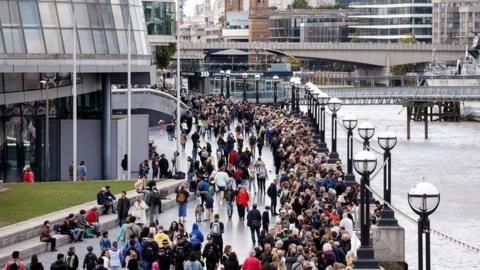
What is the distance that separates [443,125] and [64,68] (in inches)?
3410

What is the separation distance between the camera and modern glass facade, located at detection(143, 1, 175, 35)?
9100 centimetres

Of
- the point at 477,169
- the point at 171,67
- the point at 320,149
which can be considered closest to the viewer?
the point at 320,149

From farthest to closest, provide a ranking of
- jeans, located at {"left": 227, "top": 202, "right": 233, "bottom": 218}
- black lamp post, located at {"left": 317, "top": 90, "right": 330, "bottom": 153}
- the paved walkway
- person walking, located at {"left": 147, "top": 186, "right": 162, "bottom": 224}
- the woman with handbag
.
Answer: black lamp post, located at {"left": 317, "top": 90, "right": 330, "bottom": 153} → jeans, located at {"left": 227, "top": 202, "right": 233, "bottom": 218} → person walking, located at {"left": 147, "top": 186, "right": 162, "bottom": 224} → the paved walkway → the woman with handbag

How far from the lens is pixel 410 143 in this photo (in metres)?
108

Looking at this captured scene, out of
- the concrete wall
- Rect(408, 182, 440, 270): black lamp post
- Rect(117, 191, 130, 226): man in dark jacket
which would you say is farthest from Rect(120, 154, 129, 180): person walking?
Rect(408, 182, 440, 270): black lamp post

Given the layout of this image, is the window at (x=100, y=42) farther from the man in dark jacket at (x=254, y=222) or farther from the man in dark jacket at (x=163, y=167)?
the man in dark jacket at (x=254, y=222)

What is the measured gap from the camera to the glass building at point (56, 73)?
52.0m

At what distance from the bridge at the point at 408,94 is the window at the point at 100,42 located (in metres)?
71.2

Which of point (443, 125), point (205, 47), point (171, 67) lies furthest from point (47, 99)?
point (205, 47)

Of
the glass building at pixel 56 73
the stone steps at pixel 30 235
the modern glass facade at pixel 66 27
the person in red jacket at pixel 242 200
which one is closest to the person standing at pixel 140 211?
the stone steps at pixel 30 235

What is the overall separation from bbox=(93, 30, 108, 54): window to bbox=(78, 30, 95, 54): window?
0.25 m

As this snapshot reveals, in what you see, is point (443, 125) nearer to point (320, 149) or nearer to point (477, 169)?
point (477, 169)

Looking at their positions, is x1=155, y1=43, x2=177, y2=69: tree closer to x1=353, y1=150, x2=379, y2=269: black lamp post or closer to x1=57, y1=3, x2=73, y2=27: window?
x1=57, y1=3, x2=73, y2=27: window

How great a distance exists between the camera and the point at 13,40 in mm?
51906
